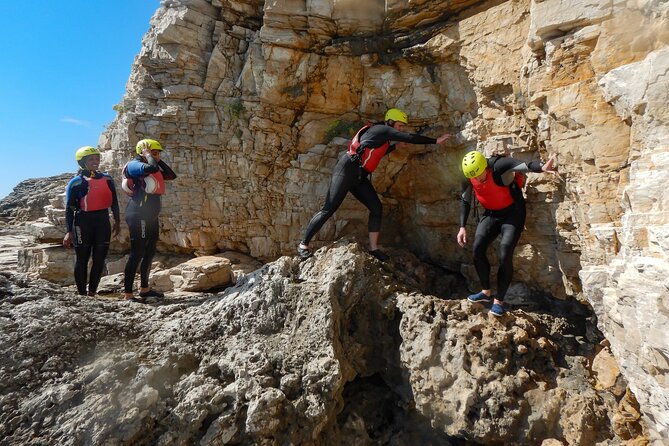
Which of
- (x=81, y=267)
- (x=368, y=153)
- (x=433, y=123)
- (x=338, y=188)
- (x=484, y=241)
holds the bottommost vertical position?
(x=81, y=267)

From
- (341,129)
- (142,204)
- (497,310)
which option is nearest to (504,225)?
(497,310)

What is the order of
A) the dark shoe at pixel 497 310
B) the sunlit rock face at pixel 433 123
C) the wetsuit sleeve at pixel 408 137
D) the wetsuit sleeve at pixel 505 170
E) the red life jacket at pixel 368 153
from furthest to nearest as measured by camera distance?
the red life jacket at pixel 368 153 → the wetsuit sleeve at pixel 408 137 → the wetsuit sleeve at pixel 505 170 → the dark shoe at pixel 497 310 → the sunlit rock face at pixel 433 123

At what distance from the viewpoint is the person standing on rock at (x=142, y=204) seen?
18.2ft

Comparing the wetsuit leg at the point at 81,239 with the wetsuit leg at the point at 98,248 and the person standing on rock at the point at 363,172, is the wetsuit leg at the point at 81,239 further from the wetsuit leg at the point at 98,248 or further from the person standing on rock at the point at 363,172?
the person standing on rock at the point at 363,172

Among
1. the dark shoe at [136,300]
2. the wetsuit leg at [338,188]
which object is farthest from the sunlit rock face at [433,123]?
the dark shoe at [136,300]

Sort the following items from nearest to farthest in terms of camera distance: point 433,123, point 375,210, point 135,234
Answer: point 135,234
point 375,210
point 433,123

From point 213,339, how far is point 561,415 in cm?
381

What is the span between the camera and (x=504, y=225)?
512 cm

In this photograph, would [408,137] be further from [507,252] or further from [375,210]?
[507,252]

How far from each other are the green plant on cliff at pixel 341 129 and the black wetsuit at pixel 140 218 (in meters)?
3.63

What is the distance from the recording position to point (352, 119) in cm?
803

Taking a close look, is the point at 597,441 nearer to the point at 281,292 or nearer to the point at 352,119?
the point at 281,292

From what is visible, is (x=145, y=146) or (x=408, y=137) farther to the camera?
(x=145, y=146)

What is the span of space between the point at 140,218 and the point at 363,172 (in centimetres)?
342
